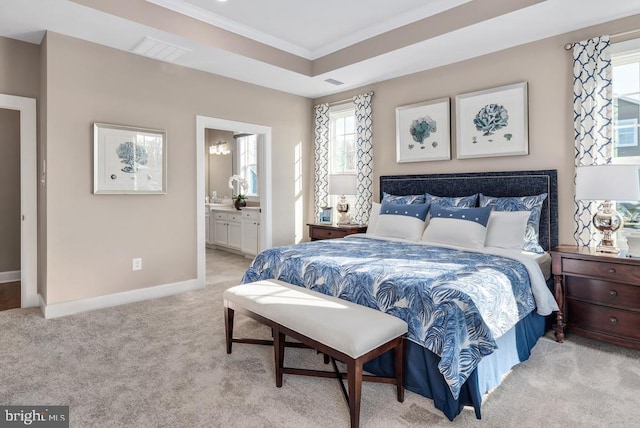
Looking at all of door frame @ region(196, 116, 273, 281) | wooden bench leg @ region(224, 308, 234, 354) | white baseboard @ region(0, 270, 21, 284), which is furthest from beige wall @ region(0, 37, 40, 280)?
wooden bench leg @ region(224, 308, 234, 354)

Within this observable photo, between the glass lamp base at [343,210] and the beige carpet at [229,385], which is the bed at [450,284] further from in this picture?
the glass lamp base at [343,210]

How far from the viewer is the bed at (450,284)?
191 cm

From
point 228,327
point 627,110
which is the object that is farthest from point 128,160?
point 627,110

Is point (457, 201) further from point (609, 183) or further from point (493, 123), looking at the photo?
point (609, 183)

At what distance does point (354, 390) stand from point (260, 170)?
3.86 m

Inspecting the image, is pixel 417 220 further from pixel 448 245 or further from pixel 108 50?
pixel 108 50

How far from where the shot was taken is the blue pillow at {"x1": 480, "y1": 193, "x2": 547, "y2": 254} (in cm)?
325

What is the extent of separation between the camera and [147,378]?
2307 mm

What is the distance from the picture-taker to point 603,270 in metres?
2.69

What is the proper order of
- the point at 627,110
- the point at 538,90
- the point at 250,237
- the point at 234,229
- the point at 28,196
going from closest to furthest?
the point at 627,110 < the point at 538,90 < the point at 28,196 < the point at 250,237 < the point at 234,229

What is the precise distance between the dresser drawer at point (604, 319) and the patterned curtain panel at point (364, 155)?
260cm

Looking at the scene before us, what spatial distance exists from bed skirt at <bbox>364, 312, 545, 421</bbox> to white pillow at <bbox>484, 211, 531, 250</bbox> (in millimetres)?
784

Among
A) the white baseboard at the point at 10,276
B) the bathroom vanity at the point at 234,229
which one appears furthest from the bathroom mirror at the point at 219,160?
the white baseboard at the point at 10,276

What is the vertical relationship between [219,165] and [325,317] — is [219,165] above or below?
above
